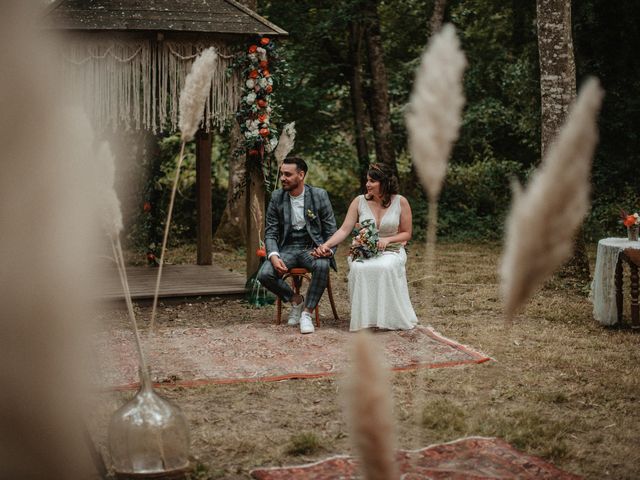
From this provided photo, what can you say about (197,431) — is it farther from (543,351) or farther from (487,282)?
(487,282)

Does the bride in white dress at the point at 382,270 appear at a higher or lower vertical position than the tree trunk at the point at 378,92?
lower

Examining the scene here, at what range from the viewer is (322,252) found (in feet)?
20.4

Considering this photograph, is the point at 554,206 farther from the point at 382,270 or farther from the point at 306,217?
the point at 306,217

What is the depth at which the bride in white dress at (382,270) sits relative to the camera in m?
6.05

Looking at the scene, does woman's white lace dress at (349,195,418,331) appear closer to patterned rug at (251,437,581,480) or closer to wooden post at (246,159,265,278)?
wooden post at (246,159,265,278)

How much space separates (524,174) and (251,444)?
39.8ft

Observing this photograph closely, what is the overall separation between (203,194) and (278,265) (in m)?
3.66

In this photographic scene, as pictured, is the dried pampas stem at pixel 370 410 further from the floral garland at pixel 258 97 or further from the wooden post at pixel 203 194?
the wooden post at pixel 203 194

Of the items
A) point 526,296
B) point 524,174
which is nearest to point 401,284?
point 526,296

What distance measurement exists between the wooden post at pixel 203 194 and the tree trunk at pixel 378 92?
4785 millimetres

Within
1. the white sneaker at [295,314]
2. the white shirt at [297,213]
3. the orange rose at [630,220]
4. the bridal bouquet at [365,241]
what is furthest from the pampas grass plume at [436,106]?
the orange rose at [630,220]

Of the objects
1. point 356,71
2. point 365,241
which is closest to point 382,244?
point 365,241

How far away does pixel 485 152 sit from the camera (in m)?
16.7

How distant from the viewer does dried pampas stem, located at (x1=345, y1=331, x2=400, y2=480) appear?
0.65m
